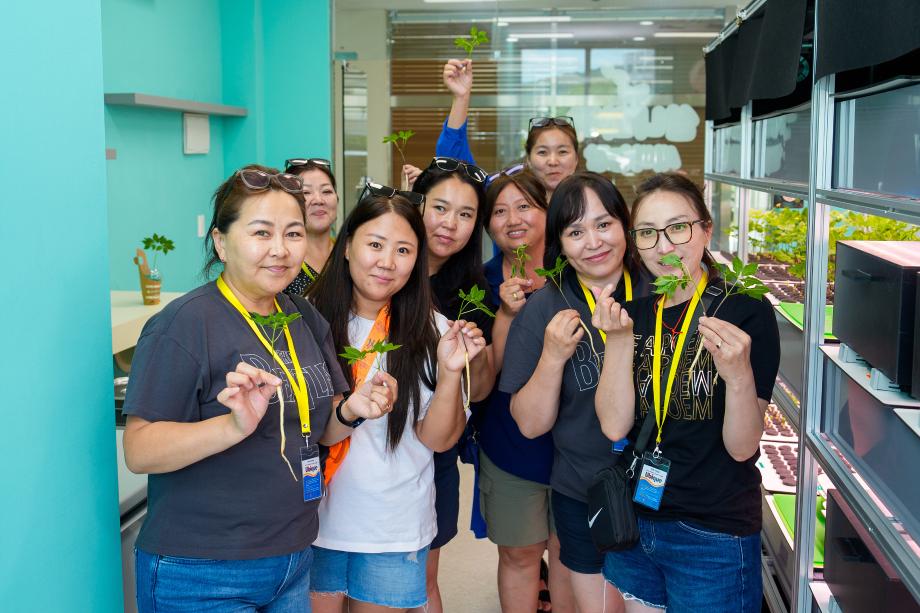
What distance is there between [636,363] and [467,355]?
42 cm

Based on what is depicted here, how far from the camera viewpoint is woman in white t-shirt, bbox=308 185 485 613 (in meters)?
2.20

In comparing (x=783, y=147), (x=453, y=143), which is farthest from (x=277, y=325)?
(x=783, y=147)

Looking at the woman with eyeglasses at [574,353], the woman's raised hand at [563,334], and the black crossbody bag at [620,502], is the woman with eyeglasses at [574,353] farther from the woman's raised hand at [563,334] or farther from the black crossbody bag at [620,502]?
the black crossbody bag at [620,502]

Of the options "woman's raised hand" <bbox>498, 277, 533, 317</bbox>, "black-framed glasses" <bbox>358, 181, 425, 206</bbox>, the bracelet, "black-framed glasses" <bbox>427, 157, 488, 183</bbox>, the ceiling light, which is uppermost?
the ceiling light

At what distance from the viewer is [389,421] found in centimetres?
222

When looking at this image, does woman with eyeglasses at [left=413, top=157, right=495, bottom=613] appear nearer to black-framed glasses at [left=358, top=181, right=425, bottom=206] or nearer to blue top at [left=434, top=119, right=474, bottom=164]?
black-framed glasses at [left=358, top=181, right=425, bottom=206]

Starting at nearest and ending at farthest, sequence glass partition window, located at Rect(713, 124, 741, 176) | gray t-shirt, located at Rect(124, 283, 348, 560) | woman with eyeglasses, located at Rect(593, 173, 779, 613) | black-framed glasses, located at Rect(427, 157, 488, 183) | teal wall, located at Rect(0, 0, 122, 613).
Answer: teal wall, located at Rect(0, 0, 122, 613)
gray t-shirt, located at Rect(124, 283, 348, 560)
woman with eyeglasses, located at Rect(593, 173, 779, 613)
black-framed glasses, located at Rect(427, 157, 488, 183)
glass partition window, located at Rect(713, 124, 741, 176)

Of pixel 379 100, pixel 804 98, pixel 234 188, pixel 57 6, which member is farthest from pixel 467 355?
pixel 379 100

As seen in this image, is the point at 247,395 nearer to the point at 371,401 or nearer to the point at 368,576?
the point at 371,401

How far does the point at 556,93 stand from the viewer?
7.23 metres

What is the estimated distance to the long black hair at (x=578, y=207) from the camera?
2.31 metres

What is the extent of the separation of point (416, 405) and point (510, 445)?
49cm

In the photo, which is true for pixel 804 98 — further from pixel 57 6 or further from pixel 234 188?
pixel 57 6

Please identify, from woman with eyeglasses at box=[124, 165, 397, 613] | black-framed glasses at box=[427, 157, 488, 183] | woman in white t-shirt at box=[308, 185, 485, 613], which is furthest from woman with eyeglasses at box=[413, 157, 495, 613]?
woman with eyeglasses at box=[124, 165, 397, 613]
